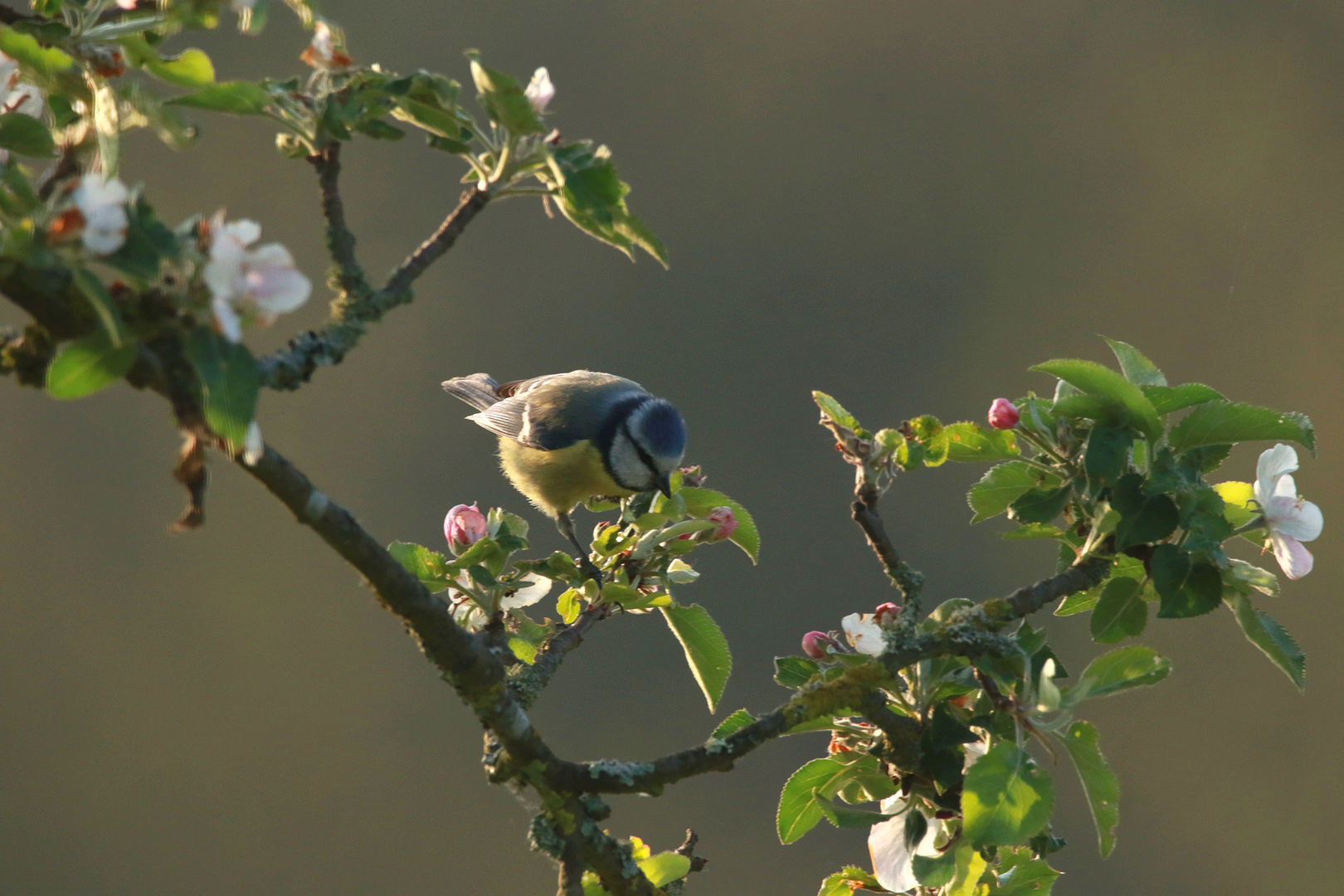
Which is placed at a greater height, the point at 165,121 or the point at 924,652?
the point at 165,121

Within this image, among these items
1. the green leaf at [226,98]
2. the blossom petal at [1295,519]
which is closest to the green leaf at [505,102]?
the green leaf at [226,98]

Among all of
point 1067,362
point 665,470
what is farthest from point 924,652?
point 665,470

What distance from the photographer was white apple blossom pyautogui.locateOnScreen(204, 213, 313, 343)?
60 centimetres

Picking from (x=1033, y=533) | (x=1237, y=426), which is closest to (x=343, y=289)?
(x=1033, y=533)

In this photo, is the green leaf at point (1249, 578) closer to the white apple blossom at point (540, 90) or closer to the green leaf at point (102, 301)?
the white apple blossom at point (540, 90)

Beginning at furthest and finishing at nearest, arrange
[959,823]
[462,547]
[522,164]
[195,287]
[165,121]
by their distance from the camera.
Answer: [462,547] < [959,823] < [522,164] < [165,121] < [195,287]

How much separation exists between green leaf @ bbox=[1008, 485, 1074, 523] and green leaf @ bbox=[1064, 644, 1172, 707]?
15 cm

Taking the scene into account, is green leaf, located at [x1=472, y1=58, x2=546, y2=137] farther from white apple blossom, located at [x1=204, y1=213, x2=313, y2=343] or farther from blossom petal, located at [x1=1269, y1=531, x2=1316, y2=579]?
Result: blossom petal, located at [x1=1269, y1=531, x2=1316, y2=579]

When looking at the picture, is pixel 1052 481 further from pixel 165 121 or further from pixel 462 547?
pixel 165 121

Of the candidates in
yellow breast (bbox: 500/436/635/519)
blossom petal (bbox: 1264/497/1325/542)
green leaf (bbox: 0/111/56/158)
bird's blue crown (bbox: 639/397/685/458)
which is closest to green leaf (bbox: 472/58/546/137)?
green leaf (bbox: 0/111/56/158)

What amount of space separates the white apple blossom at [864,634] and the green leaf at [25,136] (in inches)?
31.7

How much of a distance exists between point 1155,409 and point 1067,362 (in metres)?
0.11

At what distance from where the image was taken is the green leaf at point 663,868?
3.39 feet

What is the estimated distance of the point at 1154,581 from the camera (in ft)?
A: 3.03
